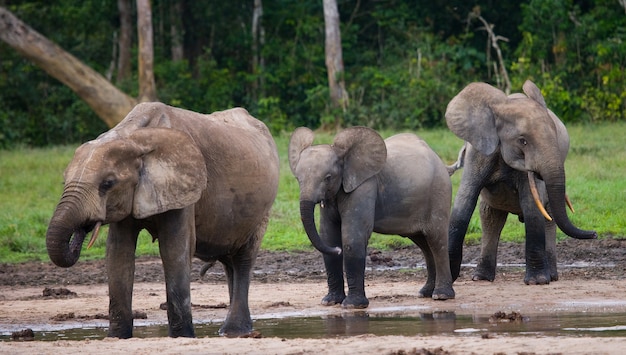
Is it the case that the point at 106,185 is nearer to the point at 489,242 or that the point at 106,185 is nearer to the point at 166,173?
the point at 166,173

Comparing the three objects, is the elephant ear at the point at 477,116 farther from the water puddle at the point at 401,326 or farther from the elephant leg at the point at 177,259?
the elephant leg at the point at 177,259

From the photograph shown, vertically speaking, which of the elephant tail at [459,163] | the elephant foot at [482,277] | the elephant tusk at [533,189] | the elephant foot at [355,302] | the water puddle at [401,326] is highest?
the elephant tail at [459,163]

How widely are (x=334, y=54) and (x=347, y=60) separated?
3431 mm

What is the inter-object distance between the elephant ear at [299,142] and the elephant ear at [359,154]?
241mm

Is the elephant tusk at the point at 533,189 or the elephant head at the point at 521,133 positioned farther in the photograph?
the elephant tusk at the point at 533,189

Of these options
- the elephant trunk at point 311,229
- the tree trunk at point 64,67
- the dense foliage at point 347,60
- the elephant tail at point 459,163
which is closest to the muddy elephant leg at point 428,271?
the elephant trunk at point 311,229

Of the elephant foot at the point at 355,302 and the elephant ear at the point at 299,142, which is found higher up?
the elephant ear at the point at 299,142

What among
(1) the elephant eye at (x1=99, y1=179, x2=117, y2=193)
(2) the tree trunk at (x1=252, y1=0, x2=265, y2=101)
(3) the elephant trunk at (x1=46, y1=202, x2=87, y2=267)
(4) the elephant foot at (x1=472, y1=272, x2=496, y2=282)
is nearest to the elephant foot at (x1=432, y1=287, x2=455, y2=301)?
(4) the elephant foot at (x1=472, y1=272, x2=496, y2=282)

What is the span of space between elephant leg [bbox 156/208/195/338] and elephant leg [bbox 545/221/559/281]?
5078mm

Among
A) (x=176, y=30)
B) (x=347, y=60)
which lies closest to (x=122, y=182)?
(x=347, y=60)

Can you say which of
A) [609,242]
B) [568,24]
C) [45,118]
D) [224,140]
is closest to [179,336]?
[224,140]

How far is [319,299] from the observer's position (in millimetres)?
11688

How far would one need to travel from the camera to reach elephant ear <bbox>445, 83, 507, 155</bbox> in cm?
1235

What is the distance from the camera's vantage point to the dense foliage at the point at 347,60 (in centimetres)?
2614
